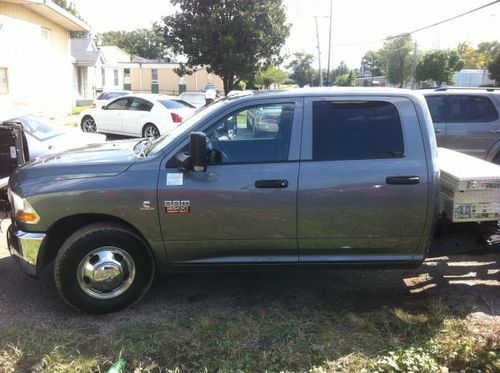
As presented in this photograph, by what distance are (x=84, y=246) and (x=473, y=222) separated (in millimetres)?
3247

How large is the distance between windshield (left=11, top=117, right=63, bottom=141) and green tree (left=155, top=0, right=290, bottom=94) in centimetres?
1326

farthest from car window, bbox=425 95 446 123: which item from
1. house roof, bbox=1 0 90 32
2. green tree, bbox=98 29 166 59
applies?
green tree, bbox=98 29 166 59

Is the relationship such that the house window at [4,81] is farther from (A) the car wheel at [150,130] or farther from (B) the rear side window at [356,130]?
(B) the rear side window at [356,130]

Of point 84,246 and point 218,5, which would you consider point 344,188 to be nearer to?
point 84,246

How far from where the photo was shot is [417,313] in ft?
14.1

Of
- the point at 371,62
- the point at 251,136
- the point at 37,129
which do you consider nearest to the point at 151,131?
the point at 37,129

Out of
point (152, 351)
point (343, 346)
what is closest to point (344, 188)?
point (343, 346)

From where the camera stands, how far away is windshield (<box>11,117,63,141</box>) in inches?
361

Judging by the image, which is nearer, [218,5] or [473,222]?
[473,222]

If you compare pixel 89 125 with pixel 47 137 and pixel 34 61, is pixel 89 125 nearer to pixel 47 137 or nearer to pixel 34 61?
pixel 34 61

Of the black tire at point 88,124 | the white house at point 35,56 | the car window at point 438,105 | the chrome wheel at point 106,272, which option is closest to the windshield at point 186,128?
the chrome wheel at point 106,272

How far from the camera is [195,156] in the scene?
3.96 meters

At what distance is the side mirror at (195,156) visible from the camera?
3910mm

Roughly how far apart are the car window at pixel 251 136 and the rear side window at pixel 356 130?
251mm
